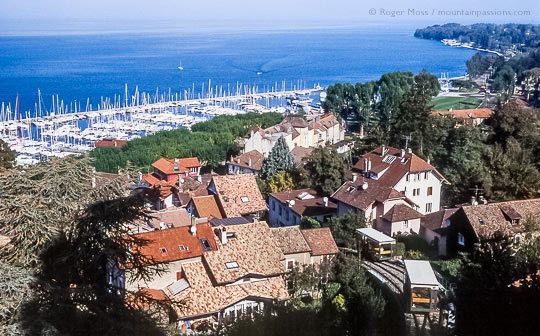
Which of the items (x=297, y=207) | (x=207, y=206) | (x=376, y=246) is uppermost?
(x=376, y=246)

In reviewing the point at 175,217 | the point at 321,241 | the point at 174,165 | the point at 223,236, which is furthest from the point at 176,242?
the point at 174,165

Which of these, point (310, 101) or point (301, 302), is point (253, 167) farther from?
point (310, 101)

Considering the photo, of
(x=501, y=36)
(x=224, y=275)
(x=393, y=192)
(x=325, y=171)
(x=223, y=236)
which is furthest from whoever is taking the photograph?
(x=501, y=36)

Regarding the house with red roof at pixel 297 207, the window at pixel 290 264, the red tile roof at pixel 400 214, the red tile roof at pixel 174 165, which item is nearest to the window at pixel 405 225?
the red tile roof at pixel 400 214

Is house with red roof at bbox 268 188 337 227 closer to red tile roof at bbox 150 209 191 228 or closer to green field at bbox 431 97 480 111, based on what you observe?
red tile roof at bbox 150 209 191 228

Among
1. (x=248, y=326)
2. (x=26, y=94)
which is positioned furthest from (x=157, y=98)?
(x=248, y=326)

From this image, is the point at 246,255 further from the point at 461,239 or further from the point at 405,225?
the point at 461,239

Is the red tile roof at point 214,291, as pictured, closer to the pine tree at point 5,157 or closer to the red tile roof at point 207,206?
the red tile roof at point 207,206
